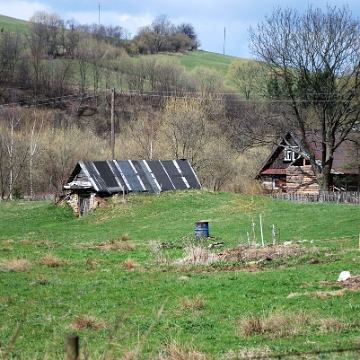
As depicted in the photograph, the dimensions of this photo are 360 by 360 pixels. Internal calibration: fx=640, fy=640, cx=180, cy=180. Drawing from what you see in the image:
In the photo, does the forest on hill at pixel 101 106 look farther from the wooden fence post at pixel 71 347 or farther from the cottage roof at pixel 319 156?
the wooden fence post at pixel 71 347

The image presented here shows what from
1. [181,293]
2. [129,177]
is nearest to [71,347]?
[181,293]

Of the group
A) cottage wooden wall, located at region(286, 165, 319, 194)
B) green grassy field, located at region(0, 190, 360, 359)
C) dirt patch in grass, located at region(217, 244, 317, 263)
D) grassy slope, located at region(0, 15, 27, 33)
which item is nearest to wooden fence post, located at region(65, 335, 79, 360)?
green grassy field, located at region(0, 190, 360, 359)

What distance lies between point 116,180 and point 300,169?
68.8ft

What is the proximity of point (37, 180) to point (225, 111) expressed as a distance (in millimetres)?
28156

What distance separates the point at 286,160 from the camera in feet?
196

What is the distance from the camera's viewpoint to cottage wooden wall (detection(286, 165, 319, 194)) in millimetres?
55438

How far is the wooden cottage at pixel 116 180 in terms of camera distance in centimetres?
4028

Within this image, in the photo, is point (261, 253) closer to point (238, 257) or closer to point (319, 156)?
point (238, 257)

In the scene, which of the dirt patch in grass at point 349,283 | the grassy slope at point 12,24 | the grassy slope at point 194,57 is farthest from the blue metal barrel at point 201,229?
the grassy slope at point 12,24

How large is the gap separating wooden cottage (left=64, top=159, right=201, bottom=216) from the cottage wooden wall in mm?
14919

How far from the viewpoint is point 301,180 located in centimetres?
5606

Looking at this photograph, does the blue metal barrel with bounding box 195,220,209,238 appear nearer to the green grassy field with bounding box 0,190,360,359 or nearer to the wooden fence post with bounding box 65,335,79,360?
the green grassy field with bounding box 0,190,360,359

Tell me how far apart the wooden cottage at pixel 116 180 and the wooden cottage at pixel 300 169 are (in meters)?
11.4

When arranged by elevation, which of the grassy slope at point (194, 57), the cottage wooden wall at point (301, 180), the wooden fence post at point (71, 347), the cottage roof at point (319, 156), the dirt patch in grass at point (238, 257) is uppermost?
the grassy slope at point (194, 57)
